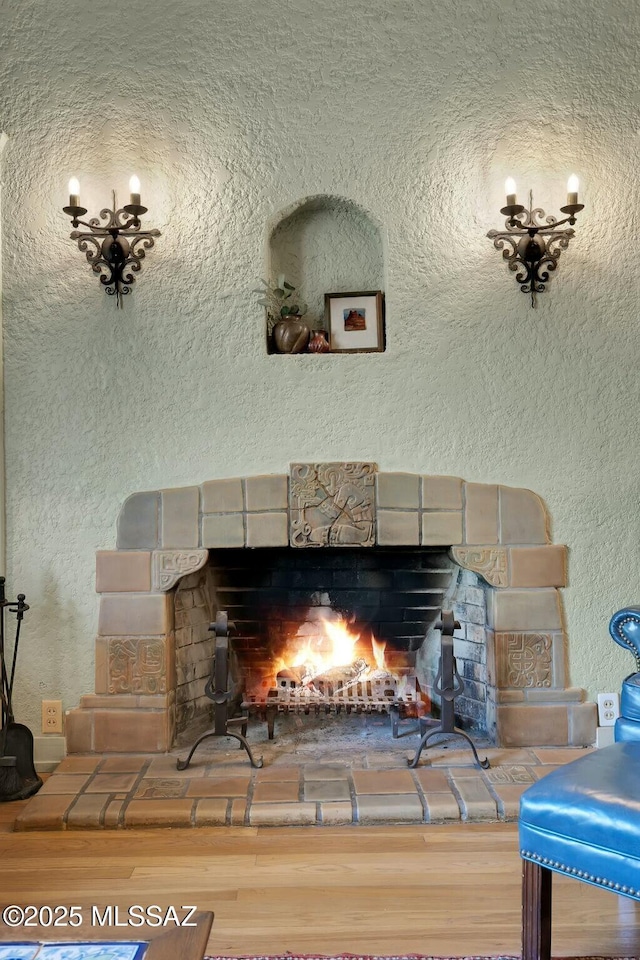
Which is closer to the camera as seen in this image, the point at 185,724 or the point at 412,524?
the point at 412,524

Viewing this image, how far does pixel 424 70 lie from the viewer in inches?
115

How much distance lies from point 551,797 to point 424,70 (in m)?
2.45

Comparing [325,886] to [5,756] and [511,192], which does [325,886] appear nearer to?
[5,756]

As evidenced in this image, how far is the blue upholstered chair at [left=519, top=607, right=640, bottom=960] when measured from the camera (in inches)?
61.6

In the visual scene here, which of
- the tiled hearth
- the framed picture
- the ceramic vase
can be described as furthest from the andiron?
the framed picture

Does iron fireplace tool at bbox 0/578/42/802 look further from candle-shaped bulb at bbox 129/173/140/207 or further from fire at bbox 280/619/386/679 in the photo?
candle-shaped bulb at bbox 129/173/140/207

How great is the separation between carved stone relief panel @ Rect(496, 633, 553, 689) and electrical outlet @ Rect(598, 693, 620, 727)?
7.9 inches

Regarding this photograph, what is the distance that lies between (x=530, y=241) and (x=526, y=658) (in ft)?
4.83

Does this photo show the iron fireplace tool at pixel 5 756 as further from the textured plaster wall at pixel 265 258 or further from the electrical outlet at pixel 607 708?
the electrical outlet at pixel 607 708

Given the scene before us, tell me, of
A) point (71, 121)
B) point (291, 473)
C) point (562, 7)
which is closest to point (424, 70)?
point (562, 7)

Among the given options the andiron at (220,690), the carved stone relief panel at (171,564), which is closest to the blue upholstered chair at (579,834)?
the andiron at (220,690)

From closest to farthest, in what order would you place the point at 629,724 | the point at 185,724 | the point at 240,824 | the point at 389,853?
the point at 629,724
the point at 389,853
the point at 240,824
the point at 185,724

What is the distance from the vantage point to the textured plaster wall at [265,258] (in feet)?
9.59

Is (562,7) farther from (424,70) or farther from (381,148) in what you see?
(381,148)
